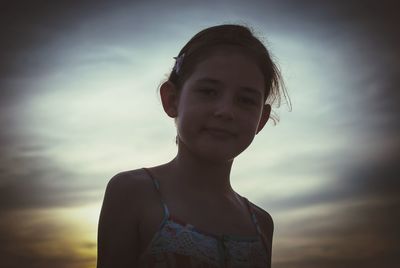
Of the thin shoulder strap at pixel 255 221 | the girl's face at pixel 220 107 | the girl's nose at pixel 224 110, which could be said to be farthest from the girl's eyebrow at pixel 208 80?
the thin shoulder strap at pixel 255 221

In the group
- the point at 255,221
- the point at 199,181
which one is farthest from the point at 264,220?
the point at 199,181

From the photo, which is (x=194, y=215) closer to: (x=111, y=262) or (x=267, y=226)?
(x=111, y=262)

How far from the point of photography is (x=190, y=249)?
2914 mm

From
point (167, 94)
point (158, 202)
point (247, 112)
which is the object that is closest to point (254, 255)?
point (158, 202)

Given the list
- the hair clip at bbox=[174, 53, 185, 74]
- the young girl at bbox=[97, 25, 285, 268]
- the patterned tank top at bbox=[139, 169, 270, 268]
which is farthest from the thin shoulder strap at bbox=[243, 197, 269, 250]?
the hair clip at bbox=[174, 53, 185, 74]

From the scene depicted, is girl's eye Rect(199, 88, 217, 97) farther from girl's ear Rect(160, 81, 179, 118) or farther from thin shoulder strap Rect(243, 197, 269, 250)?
thin shoulder strap Rect(243, 197, 269, 250)

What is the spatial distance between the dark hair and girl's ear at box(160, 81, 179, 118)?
1.9 inches

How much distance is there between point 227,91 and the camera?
312cm

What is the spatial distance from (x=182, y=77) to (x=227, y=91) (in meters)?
0.39

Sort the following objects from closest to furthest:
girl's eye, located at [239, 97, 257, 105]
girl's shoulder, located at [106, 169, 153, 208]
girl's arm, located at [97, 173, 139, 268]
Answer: girl's arm, located at [97, 173, 139, 268] → girl's shoulder, located at [106, 169, 153, 208] → girl's eye, located at [239, 97, 257, 105]

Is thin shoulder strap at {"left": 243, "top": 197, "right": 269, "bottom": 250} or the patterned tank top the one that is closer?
the patterned tank top

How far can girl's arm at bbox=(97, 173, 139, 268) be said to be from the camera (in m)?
2.97

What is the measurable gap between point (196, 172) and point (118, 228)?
63 centimetres

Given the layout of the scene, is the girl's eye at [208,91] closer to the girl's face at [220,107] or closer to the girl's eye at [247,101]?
the girl's face at [220,107]
